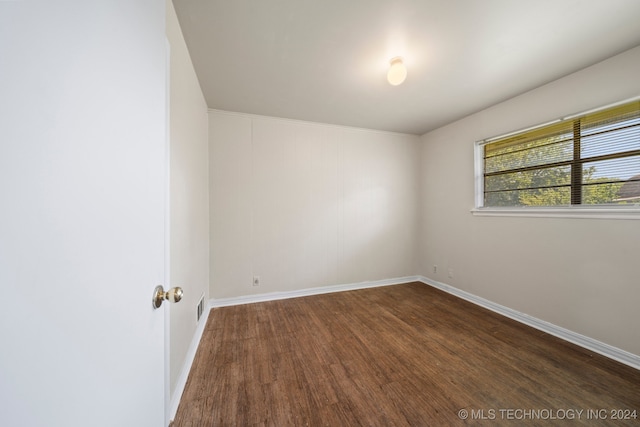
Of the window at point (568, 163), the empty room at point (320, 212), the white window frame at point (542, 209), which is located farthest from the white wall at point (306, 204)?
the window at point (568, 163)

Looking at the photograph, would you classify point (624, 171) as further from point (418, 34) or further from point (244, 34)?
point (244, 34)

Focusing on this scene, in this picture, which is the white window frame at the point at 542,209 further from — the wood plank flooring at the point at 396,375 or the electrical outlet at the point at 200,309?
the electrical outlet at the point at 200,309

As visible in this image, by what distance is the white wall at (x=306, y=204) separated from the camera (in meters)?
2.77

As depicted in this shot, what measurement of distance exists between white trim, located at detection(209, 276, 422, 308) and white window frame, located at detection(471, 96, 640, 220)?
1.55 meters

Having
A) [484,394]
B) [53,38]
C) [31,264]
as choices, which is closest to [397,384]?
[484,394]

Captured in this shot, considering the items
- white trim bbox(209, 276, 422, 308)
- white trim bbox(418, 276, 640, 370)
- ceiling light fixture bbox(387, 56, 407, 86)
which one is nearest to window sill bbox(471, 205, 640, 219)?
white trim bbox(418, 276, 640, 370)

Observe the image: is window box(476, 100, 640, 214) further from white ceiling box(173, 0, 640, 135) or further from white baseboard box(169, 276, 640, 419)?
white baseboard box(169, 276, 640, 419)

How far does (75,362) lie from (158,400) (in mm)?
503

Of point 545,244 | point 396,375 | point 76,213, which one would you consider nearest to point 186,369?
point 396,375

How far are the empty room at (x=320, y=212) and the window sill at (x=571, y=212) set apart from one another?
0.02 metres

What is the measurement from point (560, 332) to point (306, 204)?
2984 millimetres

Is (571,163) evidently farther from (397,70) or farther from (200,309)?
(200,309)

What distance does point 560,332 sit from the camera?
207 centimetres

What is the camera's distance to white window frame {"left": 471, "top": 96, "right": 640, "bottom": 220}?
5.78 feet
